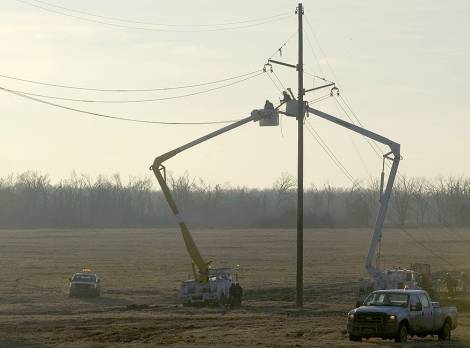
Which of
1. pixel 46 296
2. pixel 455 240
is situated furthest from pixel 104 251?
pixel 46 296

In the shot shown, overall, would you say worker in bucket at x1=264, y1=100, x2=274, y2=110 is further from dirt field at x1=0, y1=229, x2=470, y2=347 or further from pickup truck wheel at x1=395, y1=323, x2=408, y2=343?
pickup truck wheel at x1=395, y1=323, x2=408, y2=343

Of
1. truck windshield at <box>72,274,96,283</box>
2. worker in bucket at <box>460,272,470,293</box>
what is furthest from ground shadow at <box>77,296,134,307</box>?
worker in bucket at <box>460,272,470,293</box>

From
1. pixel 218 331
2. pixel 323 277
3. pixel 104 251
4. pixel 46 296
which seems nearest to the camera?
pixel 218 331

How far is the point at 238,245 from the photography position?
146m

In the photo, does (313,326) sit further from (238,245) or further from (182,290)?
(238,245)

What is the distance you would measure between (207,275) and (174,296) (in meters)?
10.4

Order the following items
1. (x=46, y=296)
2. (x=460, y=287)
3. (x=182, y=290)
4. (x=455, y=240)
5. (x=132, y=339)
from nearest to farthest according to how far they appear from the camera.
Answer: (x=132, y=339) < (x=182, y=290) < (x=460, y=287) < (x=46, y=296) < (x=455, y=240)

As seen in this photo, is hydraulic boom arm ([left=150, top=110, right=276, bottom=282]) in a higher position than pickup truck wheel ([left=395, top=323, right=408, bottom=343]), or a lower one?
higher

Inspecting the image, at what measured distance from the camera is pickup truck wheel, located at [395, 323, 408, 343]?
3569 centimetres

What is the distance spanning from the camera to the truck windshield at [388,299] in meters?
36.6

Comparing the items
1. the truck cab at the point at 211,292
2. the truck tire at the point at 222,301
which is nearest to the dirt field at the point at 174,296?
the truck cab at the point at 211,292

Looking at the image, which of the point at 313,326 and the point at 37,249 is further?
the point at 37,249

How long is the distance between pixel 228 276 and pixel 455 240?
102 metres

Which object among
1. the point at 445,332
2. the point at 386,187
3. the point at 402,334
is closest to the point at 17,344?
the point at 402,334
